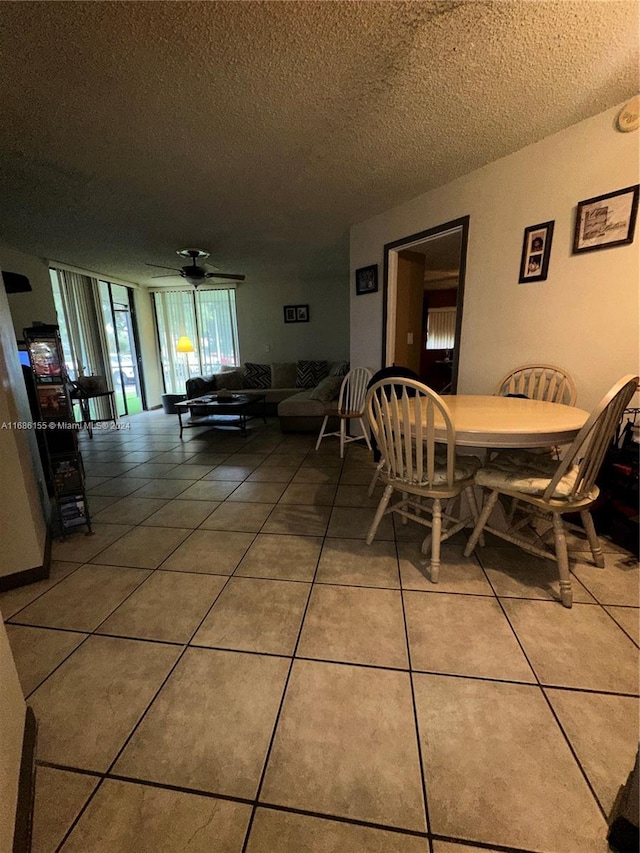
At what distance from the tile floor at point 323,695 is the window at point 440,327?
6.20 m

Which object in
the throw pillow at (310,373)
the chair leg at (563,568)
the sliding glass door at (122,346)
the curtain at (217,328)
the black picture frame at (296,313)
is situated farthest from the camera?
the curtain at (217,328)

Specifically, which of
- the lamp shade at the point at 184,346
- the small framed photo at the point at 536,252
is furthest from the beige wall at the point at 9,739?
the lamp shade at the point at 184,346

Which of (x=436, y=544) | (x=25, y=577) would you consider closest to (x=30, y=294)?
(x=25, y=577)

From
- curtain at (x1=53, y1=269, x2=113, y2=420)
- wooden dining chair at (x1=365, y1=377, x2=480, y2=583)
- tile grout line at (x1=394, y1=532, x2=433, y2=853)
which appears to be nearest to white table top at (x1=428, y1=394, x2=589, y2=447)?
wooden dining chair at (x1=365, y1=377, x2=480, y2=583)

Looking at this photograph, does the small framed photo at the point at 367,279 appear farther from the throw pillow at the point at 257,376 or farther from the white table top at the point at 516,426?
the throw pillow at the point at 257,376

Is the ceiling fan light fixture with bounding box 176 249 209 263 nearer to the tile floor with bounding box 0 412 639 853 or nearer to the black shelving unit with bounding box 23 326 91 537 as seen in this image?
the black shelving unit with bounding box 23 326 91 537

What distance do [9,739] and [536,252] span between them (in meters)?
3.25

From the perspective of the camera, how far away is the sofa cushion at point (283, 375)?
20.1 feet

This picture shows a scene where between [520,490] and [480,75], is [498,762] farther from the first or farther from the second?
[480,75]

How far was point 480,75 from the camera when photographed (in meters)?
1.62

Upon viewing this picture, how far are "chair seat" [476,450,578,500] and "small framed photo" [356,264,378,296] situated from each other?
2387mm

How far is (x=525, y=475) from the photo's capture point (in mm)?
1586

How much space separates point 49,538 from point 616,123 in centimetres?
396

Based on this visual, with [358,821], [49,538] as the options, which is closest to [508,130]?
[358,821]
